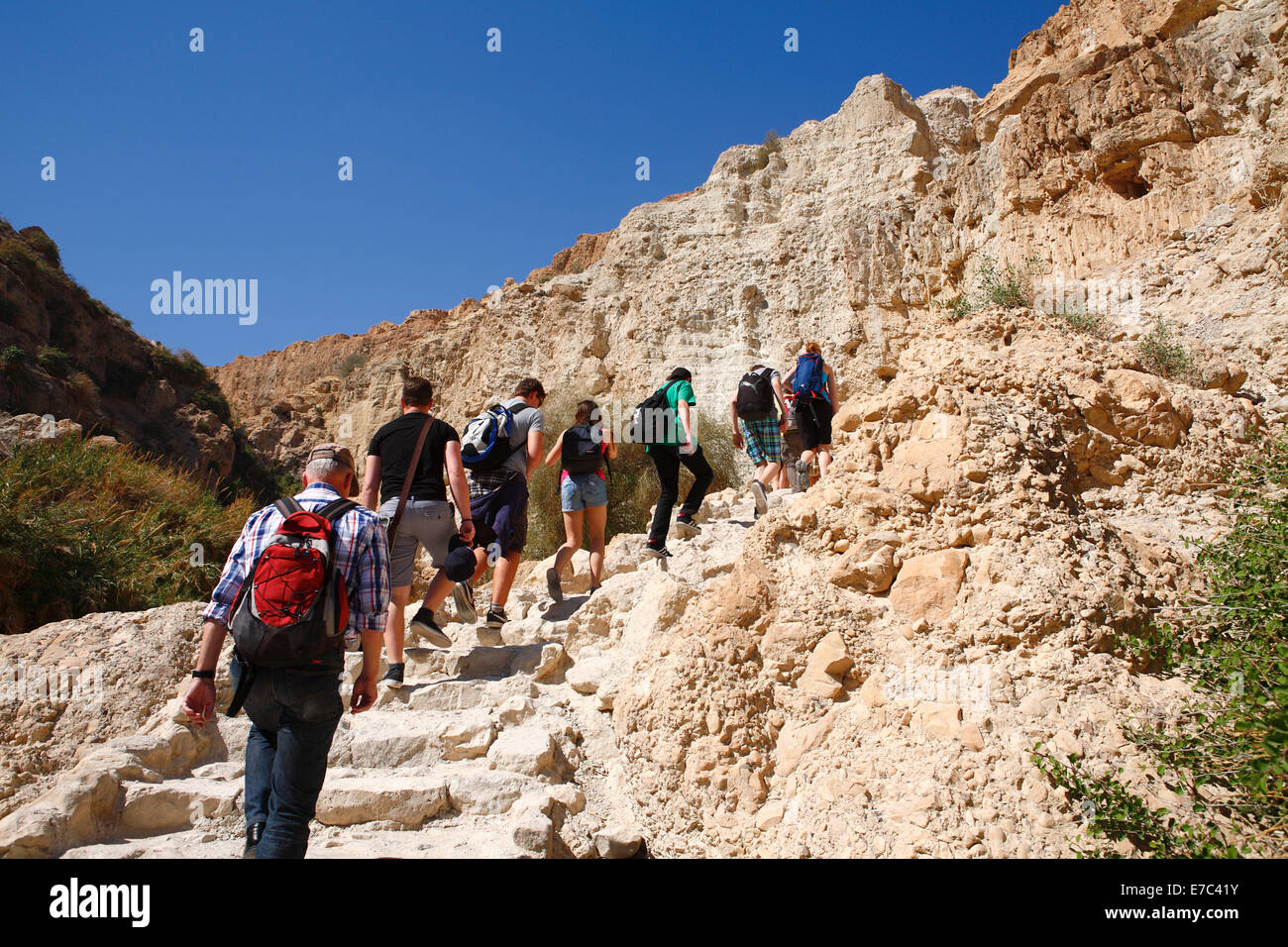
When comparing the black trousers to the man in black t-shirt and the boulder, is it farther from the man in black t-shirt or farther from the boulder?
the boulder

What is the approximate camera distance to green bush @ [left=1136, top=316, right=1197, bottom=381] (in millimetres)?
6533

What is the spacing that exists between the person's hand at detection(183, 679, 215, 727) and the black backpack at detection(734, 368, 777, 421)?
4.79m

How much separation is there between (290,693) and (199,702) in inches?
16.3

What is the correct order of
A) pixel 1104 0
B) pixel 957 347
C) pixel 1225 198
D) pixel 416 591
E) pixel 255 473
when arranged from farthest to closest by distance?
1. pixel 255 473
2. pixel 1104 0
3. pixel 416 591
4. pixel 1225 198
5. pixel 957 347

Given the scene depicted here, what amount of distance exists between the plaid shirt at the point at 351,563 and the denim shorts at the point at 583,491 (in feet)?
10.2

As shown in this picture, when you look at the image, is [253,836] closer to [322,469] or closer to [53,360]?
[322,469]

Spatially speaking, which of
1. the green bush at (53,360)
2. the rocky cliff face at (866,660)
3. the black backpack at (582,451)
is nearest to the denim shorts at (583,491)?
the black backpack at (582,451)

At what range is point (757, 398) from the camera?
21.0 feet

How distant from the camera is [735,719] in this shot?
351 centimetres

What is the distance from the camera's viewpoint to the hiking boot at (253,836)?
231 centimetres

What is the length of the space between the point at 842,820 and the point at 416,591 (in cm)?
969

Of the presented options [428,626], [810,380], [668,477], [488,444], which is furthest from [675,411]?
[428,626]

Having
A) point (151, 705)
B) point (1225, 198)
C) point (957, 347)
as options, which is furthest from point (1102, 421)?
point (1225, 198)
